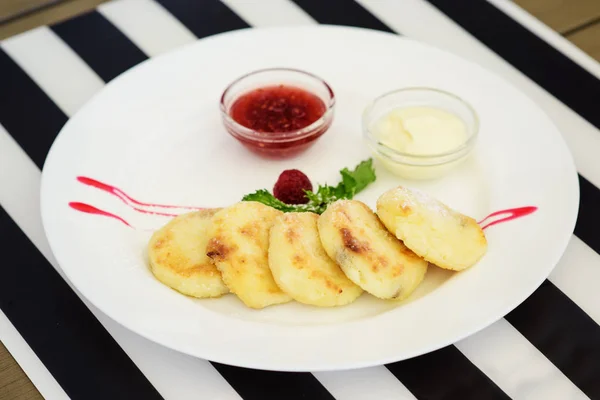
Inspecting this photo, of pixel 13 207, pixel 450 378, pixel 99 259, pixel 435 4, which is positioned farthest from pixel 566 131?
pixel 13 207

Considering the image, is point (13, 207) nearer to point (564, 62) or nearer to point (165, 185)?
point (165, 185)

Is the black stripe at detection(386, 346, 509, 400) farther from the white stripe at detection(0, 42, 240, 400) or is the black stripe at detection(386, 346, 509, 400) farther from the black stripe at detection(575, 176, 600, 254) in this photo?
the black stripe at detection(575, 176, 600, 254)

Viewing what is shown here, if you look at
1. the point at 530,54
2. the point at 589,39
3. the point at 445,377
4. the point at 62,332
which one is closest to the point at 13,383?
the point at 62,332

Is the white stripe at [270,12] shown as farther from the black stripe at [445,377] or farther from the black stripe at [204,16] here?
the black stripe at [445,377]

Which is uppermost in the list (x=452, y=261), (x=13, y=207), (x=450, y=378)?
(x=452, y=261)

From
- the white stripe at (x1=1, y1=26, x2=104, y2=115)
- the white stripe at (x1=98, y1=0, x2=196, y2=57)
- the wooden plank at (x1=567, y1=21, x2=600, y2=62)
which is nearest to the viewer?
the white stripe at (x1=1, y1=26, x2=104, y2=115)

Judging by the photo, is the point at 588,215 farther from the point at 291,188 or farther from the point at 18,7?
the point at 18,7

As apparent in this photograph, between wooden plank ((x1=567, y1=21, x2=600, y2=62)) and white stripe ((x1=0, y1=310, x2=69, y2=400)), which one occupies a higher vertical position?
wooden plank ((x1=567, y1=21, x2=600, y2=62))

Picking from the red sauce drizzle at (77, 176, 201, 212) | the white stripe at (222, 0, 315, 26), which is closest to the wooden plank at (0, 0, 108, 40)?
the white stripe at (222, 0, 315, 26)
